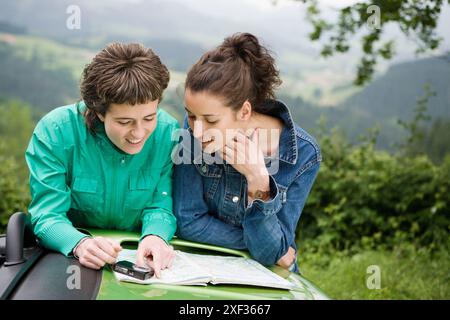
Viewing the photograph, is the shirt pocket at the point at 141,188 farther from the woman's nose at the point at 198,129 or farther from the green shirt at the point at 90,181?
the woman's nose at the point at 198,129

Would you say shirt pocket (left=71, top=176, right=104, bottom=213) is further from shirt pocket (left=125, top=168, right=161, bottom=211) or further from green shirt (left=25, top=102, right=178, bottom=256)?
shirt pocket (left=125, top=168, right=161, bottom=211)

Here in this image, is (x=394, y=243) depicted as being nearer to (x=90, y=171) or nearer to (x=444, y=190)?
(x=444, y=190)

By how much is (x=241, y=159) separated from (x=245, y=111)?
0.79 ft

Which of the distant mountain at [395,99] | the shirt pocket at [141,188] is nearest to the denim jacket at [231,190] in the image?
the shirt pocket at [141,188]

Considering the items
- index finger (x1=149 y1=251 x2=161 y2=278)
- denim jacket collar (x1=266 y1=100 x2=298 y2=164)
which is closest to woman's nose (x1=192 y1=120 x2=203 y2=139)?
denim jacket collar (x1=266 y1=100 x2=298 y2=164)

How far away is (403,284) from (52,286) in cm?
262

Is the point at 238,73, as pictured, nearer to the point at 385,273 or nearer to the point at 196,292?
the point at 196,292

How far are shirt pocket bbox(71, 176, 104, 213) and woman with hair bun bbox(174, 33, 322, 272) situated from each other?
12.9 inches

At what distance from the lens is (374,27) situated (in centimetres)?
447

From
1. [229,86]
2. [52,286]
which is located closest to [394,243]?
[229,86]

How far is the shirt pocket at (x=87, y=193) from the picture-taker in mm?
2174

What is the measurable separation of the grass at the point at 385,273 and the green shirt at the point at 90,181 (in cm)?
168

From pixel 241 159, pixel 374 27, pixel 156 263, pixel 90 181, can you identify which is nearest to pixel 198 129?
pixel 241 159
